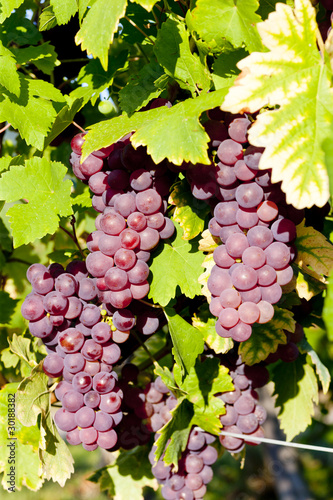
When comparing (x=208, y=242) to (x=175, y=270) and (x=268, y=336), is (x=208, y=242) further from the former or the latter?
(x=268, y=336)

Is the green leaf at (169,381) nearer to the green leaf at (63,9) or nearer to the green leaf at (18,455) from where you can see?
the green leaf at (18,455)

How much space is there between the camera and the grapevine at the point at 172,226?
2.49 ft

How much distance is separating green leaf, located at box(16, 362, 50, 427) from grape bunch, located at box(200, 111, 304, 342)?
48cm

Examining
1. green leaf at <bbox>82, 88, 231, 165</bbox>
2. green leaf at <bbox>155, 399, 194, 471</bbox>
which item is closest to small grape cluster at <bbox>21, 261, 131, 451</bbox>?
green leaf at <bbox>155, 399, 194, 471</bbox>

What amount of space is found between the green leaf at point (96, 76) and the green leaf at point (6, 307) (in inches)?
24.8

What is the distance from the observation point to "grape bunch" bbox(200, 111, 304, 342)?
867 mm

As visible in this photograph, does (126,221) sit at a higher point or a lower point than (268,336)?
higher

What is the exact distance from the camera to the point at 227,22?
853mm

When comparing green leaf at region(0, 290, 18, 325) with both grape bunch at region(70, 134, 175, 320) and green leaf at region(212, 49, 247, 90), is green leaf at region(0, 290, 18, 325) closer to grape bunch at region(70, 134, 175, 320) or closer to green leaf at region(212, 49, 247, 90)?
grape bunch at region(70, 134, 175, 320)

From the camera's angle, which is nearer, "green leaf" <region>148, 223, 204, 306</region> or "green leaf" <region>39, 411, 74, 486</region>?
"green leaf" <region>148, 223, 204, 306</region>

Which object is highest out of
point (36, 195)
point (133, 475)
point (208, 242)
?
point (36, 195)

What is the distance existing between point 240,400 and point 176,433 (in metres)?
0.20

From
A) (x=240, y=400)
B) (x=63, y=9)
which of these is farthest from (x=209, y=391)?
(x=63, y=9)

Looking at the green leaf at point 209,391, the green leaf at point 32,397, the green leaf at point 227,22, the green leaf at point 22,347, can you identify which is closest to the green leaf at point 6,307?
the green leaf at point 22,347
